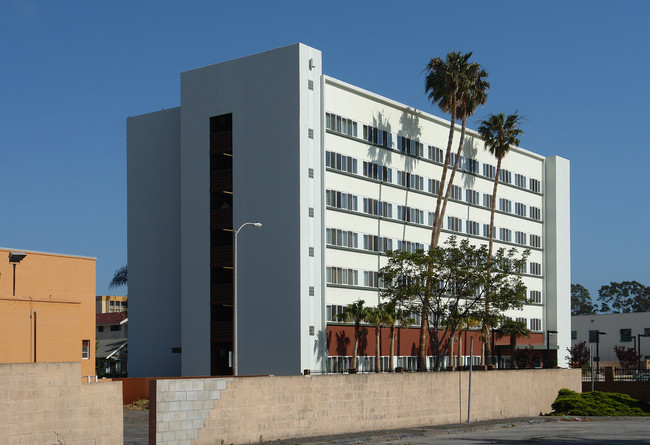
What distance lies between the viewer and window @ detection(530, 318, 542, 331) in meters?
98.5

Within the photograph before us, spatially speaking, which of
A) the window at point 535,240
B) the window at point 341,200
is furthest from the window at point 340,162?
the window at point 535,240

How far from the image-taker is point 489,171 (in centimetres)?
9181

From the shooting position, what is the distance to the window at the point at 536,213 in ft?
328

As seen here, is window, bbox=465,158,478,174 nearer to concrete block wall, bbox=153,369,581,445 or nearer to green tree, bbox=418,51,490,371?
green tree, bbox=418,51,490,371

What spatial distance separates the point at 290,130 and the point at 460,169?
24.4 m

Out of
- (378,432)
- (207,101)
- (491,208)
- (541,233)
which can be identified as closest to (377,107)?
(207,101)

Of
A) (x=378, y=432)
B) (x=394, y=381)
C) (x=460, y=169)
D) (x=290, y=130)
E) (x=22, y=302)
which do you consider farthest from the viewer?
(x=460, y=169)

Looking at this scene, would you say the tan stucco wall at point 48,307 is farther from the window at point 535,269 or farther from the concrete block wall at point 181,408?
the window at point 535,269

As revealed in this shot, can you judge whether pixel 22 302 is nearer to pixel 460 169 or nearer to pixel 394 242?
pixel 394 242

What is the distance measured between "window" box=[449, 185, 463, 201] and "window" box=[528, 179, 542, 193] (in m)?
15.8

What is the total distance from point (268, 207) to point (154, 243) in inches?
572

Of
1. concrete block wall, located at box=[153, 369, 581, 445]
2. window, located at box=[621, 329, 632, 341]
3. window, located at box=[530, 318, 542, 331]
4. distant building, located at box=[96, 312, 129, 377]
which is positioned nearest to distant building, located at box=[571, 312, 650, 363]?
window, located at box=[621, 329, 632, 341]

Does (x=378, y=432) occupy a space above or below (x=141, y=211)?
below

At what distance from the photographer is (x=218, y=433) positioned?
30.4m
